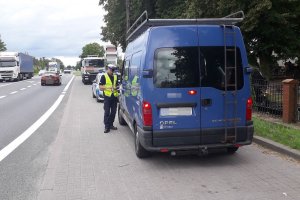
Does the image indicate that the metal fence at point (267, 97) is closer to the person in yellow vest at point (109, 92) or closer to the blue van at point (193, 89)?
the person in yellow vest at point (109, 92)

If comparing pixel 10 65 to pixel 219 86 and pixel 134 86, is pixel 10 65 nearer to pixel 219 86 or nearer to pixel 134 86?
pixel 134 86

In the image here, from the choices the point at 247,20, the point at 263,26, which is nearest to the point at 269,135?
the point at 247,20

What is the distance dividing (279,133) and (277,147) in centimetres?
124

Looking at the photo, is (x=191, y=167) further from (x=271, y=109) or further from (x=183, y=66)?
(x=271, y=109)

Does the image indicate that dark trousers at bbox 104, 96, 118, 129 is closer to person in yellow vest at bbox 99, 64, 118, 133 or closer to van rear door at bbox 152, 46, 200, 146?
person in yellow vest at bbox 99, 64, 118, 133

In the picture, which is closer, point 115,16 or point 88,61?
point 115,16

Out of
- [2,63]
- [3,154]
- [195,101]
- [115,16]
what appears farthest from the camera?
[2,63]

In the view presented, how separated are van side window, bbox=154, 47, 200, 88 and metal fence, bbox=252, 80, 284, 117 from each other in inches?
223

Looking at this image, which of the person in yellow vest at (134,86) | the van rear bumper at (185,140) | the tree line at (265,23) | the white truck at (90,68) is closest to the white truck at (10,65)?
the white truck at (90,68)

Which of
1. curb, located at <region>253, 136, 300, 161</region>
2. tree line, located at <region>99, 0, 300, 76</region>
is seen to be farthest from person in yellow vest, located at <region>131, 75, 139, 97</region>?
tree line, located at <region>99, 0, 300, 76</region>

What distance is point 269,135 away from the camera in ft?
30.0

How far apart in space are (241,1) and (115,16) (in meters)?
18.4

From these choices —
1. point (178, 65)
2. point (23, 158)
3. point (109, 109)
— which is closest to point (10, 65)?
point (109, 109)

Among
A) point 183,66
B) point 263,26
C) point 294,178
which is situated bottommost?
point 294,178
